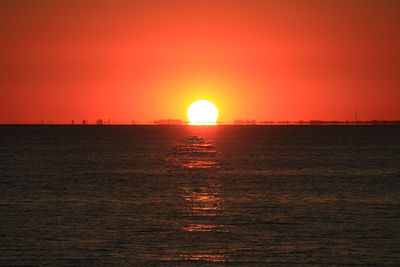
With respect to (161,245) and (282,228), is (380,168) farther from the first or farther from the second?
(161,245)

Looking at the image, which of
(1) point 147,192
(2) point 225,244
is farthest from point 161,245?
(1) point 147,192

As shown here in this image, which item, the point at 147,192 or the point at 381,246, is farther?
the point at 147,192

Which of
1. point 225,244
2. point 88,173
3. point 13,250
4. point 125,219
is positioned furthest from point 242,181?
point 13,250

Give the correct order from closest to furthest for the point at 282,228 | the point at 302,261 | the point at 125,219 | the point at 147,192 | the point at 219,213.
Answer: the point at 302,261 < the point at 282,228 < the point at 125,219 < the point at 219,213 < the point at 147,192

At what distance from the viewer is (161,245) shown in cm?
2775

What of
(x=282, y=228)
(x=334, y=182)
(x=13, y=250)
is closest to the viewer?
(x=13, y=250)

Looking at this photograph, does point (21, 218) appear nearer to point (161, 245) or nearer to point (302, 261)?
point (161, 245)

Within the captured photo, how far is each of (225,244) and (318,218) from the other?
9.92 meters

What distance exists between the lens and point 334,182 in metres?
59.8

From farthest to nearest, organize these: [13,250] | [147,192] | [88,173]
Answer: [88,173]
[147,192]
[13,250]

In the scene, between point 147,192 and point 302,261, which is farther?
point 147,192

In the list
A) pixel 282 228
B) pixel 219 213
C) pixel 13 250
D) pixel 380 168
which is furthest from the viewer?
pixel 380 168

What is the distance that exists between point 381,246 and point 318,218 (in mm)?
7876

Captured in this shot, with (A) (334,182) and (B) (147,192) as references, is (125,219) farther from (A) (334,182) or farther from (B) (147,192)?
(A) (334,182)
